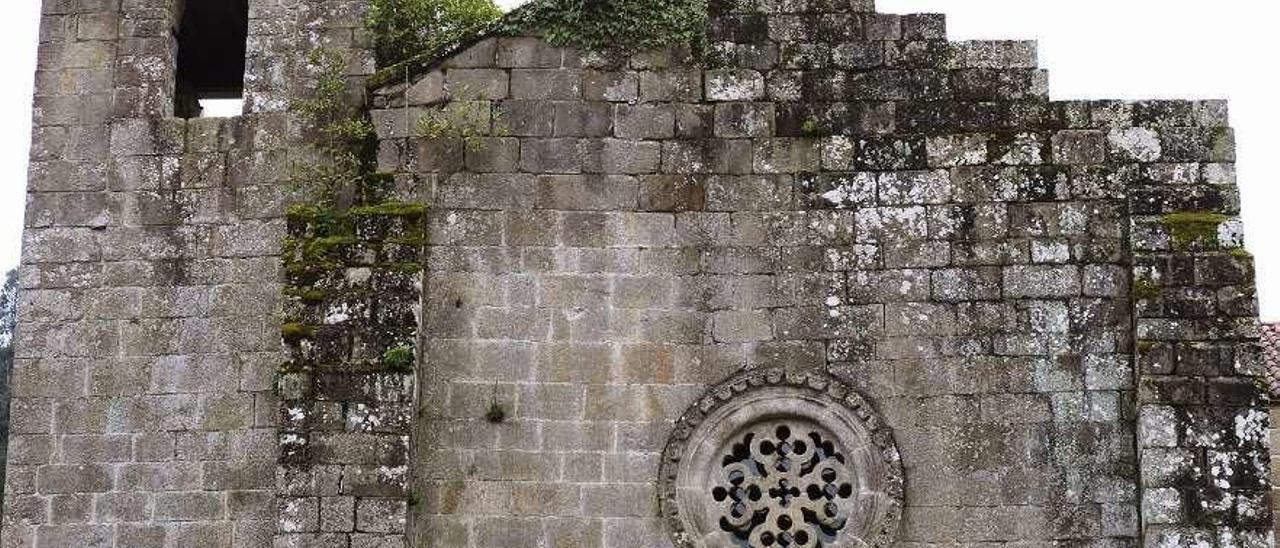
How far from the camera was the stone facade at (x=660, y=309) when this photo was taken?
11.0 m

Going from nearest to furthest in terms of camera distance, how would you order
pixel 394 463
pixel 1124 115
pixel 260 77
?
pixel 394 463 → pixel 1124 115 → pixel 260 77

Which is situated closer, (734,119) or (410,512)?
(410,512)

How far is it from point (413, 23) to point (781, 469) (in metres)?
4.71

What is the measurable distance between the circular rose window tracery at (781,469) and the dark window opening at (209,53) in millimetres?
5714

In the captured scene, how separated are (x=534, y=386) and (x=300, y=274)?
1.85m

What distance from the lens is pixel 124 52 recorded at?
13000 millimetres

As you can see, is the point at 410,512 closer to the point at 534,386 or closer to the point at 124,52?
the point at 534,386

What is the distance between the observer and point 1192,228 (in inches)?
442

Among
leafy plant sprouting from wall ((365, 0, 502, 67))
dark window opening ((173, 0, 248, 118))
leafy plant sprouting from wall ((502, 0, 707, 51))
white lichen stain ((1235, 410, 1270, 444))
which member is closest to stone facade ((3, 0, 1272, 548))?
white lichen stain ((1235, 410, 1270, 444))

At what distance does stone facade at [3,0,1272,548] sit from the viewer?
11.0 metres

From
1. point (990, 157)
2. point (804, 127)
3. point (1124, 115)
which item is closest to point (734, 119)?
point (804, 127)

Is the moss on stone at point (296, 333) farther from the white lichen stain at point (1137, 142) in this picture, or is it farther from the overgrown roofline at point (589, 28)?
the white lichen stain at point (1137, 142)

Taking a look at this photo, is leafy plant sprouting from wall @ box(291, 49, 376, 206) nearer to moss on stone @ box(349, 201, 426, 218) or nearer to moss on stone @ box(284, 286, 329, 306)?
moss on stone @ box(349, 201, 426, 218)

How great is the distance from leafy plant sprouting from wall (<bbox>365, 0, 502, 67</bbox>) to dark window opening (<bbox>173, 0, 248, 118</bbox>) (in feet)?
6.62
